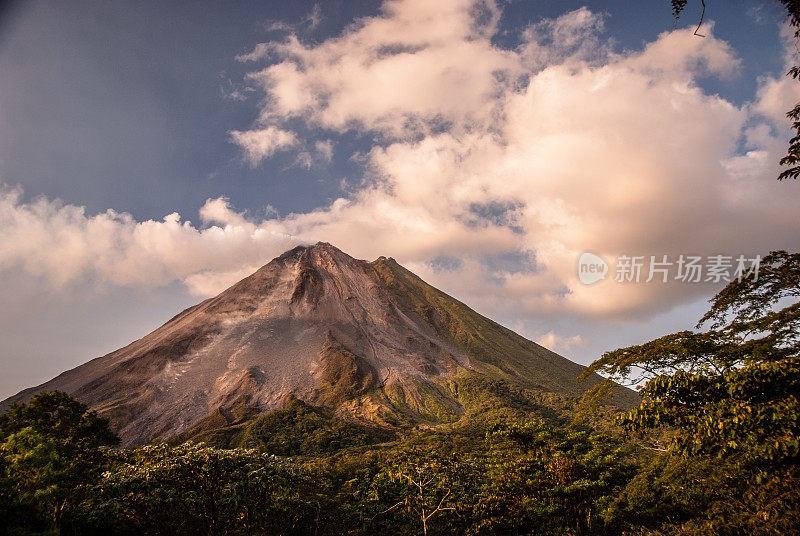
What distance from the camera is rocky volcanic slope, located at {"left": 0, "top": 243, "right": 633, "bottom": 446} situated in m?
96.1

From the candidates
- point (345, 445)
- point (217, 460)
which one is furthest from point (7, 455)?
point (345, 445)

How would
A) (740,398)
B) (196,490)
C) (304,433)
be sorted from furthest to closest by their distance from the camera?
1. (304,433)
2. (196,490)
3. (740,398)

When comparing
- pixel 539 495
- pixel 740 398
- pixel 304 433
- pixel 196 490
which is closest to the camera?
pixel 740 398

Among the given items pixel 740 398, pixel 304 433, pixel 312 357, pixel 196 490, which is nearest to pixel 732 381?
pixel 740 398

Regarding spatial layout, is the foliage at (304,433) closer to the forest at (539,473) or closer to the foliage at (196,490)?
the forest at (539,473)

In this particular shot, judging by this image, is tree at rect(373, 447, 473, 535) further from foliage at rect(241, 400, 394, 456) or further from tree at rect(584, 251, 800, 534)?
foliage at rect(241, 400, 394, 456)

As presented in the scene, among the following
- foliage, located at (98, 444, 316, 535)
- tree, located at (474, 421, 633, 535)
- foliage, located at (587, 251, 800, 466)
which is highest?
foliage, located at (587, 251, 800, 466)

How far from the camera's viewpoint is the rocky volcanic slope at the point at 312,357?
315 feet

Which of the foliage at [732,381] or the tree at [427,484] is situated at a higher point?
the foliage at [732,381]

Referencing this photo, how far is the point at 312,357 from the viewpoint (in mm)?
114812

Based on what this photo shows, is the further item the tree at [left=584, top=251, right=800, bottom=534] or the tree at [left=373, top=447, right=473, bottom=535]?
the tree at [left=373, top=447, right=473, bottom=535]

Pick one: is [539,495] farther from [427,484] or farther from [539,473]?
[427,484]

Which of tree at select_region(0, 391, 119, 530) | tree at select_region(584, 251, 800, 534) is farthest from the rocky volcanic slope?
tree at select_region(584, 251, 800, 534)

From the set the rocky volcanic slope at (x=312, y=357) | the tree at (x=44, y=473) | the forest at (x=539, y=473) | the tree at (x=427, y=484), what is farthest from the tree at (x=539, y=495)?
the rocky volcanic slope at (x=312, y=357)
